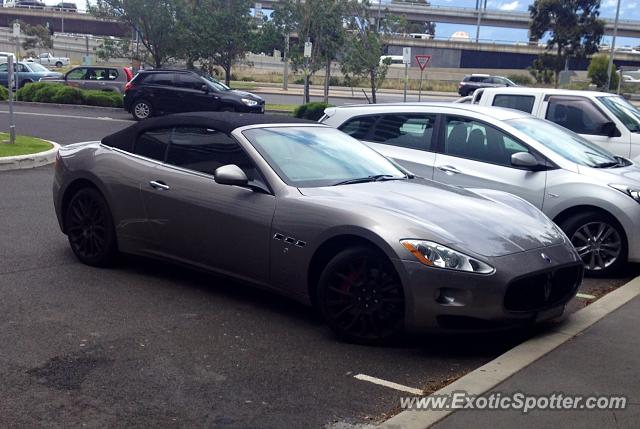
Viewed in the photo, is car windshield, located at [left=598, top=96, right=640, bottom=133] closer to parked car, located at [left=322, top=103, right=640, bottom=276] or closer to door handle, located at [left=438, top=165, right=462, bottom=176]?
parked car, located at [left=322, top=103, right=640, bottom=276]

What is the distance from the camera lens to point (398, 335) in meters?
5.54

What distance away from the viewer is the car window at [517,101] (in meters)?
11.6

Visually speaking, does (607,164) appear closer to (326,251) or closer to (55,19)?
(326,251)

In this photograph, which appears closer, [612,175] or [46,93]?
[612,175]

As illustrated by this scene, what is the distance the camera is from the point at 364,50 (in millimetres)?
29406

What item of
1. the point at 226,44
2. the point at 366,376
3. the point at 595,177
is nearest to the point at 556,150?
the point at 595,177

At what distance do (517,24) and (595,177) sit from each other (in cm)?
9948

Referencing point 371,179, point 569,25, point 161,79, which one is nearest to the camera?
point 371,179

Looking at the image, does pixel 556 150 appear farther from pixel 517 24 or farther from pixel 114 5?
pixel 517 24

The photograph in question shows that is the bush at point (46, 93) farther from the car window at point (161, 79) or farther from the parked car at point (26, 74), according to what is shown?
the parked car at point (26, 74)

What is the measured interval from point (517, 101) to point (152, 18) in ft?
74.1

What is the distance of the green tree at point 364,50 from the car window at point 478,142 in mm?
20837

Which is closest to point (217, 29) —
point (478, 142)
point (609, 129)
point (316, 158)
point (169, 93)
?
point (169, 93)

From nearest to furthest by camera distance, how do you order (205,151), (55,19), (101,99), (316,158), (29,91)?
(316,158) → (205,151) → (101,99) → (29,91) → (55,19)
